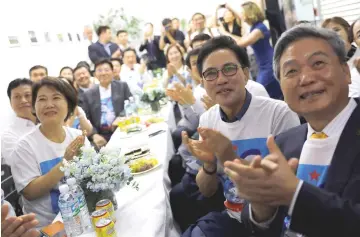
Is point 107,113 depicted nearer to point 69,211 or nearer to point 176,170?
point 176,170

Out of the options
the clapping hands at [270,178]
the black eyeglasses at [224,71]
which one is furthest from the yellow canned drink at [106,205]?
the black eyeglasses at [224,71]

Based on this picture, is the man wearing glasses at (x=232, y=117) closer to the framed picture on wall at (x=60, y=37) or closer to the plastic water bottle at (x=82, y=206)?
the plastic water bottle at (x=82, y=206)

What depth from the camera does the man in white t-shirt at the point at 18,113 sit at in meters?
2.22

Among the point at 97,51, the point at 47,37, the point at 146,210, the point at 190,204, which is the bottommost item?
the point at 190,204

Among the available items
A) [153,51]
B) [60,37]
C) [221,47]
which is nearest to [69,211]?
[221,47]

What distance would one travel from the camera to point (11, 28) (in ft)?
11.7

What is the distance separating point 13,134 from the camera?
7.41ft

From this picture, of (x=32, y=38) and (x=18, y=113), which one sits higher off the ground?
(x=32, y=38)

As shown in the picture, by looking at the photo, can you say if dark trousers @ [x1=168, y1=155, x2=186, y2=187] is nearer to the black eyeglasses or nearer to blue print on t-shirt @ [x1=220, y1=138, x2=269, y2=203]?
blue print on t-shirt @ [x1=220, y1=138, x2=269, y2=203]

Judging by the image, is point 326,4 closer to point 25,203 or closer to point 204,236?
point 204,236

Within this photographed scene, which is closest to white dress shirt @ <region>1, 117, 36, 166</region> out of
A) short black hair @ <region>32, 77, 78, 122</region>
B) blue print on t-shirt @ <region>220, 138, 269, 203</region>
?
short black hair @ <region>32, 77, 78, 122</region>

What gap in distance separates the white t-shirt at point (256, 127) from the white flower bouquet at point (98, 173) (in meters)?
0.57

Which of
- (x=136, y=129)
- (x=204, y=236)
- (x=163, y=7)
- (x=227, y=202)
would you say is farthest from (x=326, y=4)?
(x=163, y=7)

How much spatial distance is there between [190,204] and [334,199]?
1.10 meters
